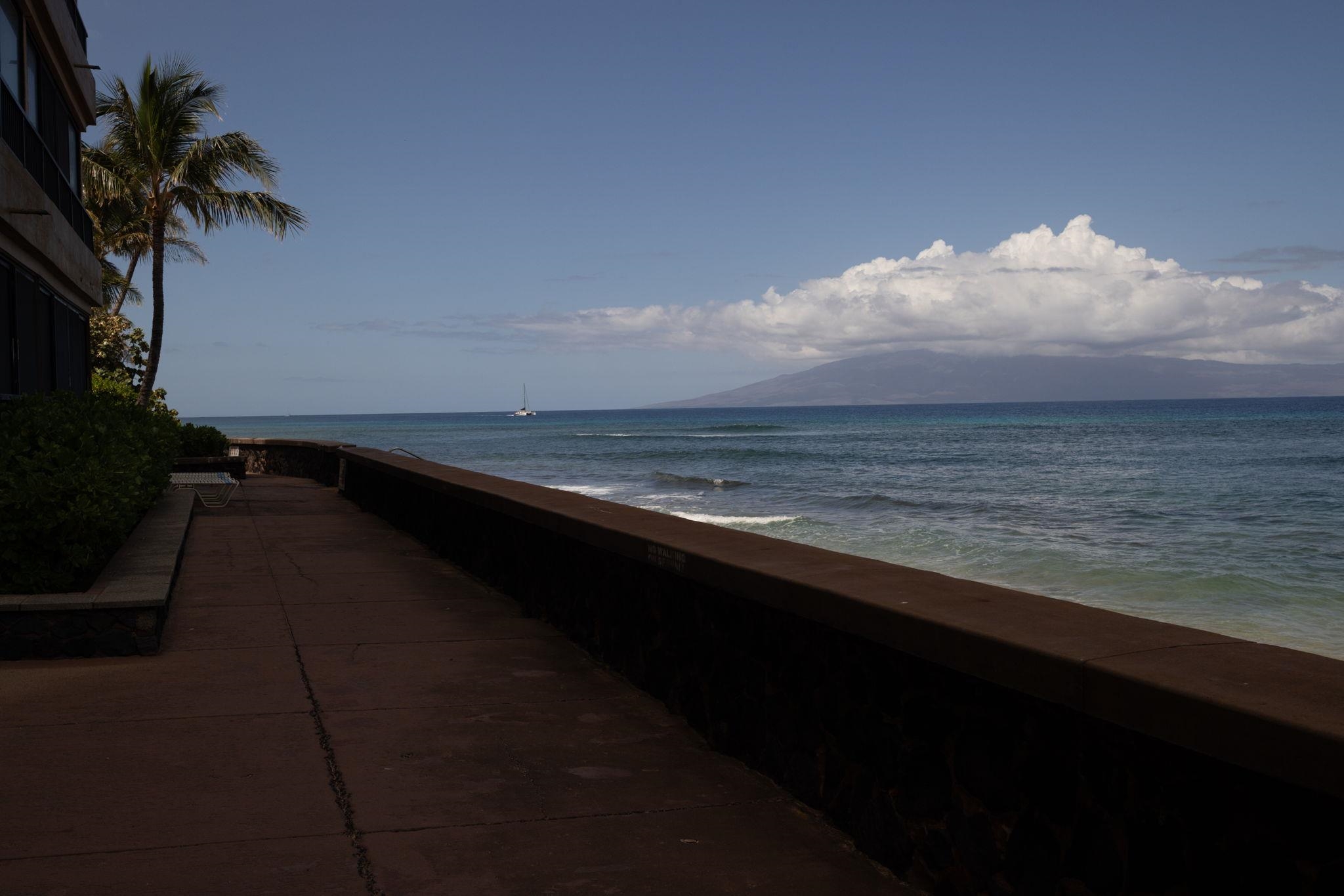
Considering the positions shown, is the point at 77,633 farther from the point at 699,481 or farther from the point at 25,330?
the point at 699,481

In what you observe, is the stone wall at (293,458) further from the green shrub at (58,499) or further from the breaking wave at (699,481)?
the breaking wave at (699,481)

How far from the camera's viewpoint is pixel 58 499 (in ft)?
22.9

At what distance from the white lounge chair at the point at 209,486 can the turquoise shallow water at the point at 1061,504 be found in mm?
9672

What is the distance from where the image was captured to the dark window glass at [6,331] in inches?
451

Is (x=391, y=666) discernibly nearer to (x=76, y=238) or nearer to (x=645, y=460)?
(x=76, y=238)

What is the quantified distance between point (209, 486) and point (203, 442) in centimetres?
658

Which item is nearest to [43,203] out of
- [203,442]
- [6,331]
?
[6,331]

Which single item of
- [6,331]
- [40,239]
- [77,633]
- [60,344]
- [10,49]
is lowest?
[77,633]

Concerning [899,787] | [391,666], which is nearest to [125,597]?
[391,666]

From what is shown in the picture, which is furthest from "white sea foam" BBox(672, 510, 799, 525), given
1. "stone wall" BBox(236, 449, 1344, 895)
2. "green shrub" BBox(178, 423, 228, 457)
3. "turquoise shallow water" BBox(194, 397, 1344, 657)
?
"stone wall" BBox(236, 449, 1344, 895)

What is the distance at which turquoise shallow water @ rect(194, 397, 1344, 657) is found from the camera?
15.3 meters

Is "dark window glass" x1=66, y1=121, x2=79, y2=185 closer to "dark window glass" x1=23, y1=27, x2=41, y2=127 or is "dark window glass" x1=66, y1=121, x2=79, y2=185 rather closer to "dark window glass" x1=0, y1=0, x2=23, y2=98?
"dark window glass" x1=23, y1=27, x2=41, y2=127

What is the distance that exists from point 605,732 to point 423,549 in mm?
7037

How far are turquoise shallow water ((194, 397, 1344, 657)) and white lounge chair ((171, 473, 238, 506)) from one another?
9672 mm
